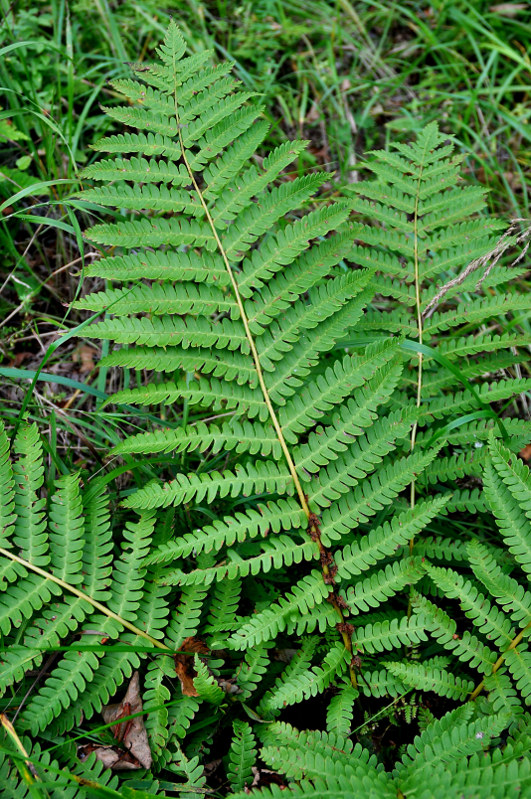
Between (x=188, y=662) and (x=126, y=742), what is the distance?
33cm

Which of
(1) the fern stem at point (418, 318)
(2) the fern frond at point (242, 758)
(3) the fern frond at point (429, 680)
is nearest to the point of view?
(2) the fern frond at point (242, 758)

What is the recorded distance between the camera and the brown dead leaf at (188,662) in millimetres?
2293

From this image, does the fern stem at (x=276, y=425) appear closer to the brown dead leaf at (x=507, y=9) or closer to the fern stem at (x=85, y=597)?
the fern stem at (x=85, y=597)

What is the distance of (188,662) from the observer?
236 centimetres

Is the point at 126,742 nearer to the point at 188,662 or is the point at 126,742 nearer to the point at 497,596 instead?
the point at 188,662

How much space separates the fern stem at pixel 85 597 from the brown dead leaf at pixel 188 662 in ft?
0.22

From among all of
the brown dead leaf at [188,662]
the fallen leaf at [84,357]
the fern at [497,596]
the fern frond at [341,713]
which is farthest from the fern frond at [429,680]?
the fallen leaf at [84,357]

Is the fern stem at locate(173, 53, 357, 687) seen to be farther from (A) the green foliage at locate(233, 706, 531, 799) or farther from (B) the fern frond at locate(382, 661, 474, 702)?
(A) the green foliage at locate(233, 706, 531, 799)

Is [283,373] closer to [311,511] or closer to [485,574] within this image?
[311,511]

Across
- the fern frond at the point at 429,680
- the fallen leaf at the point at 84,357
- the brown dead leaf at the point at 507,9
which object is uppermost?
the brown dead leaf at the point at 507,9

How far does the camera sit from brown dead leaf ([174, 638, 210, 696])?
229 centimetres

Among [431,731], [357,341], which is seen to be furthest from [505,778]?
[357,341]

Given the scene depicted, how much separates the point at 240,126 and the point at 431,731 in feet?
7.60

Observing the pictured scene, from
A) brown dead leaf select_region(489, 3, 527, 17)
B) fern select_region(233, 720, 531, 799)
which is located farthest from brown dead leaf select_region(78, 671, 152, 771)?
brown dead leaf select_region(489, 3, 527, 17)
